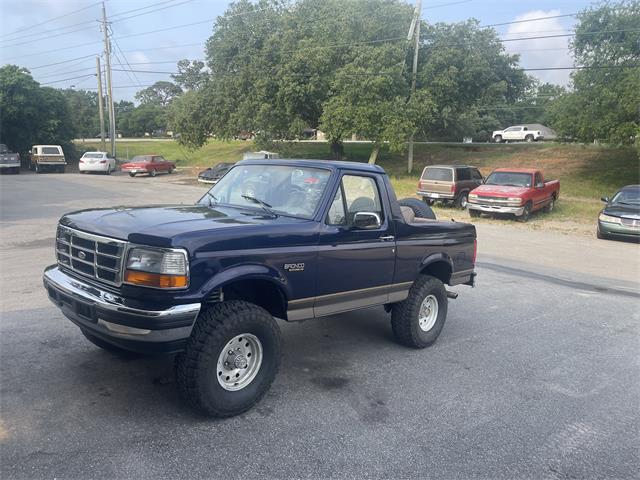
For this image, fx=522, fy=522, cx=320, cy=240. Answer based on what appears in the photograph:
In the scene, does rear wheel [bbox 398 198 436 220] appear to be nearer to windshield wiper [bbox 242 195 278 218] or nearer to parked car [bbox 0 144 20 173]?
windshield wiper [bbox 242 195 278 218]

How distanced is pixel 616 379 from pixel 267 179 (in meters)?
3.96

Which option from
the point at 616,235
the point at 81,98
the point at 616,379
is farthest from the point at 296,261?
the point at 81,98

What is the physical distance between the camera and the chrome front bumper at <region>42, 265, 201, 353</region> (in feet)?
11.6

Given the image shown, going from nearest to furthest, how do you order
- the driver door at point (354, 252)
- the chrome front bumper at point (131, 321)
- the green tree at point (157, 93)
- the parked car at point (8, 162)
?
the chrome front bumper at point (131, 321)
the driver door at point (354, 252)
the parked car at point (8, 162)
the green tree at point (157, 93)

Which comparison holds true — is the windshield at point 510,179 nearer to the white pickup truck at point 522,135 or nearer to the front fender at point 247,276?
the front fender at point 247,276

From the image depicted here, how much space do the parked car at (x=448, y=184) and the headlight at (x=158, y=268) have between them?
62.3 feet

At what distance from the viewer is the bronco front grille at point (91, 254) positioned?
374 cm

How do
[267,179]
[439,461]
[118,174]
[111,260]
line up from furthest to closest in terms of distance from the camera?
[118,174], [267,179], [111,260], [439,461]

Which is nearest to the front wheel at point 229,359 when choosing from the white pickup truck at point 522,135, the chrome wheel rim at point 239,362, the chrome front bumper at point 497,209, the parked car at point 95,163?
the chrome wheel rim at point 239,362

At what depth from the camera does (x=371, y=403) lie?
4383mm

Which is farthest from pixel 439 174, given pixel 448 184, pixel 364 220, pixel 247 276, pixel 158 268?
pixel 158 268

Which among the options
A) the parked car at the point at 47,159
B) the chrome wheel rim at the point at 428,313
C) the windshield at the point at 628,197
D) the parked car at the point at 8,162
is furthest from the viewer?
the parked car at the point at 47,159

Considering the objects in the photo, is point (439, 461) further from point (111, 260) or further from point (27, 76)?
point (27, 76)

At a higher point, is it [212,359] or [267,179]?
[267,179]
